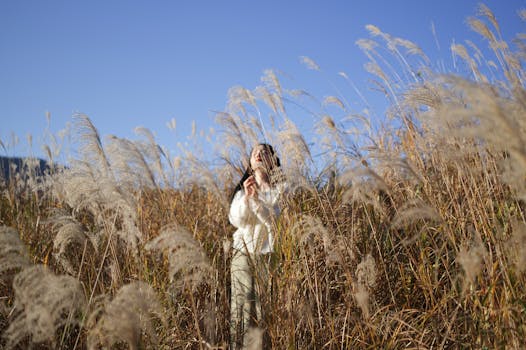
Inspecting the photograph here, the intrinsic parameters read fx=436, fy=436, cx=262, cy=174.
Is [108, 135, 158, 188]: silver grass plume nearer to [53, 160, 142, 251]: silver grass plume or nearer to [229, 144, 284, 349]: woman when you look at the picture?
[53, 160, 142, 251]: silver grass plume

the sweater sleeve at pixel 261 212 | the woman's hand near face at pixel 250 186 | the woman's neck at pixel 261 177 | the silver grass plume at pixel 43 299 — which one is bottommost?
the silver grass plume at pixel 43 299

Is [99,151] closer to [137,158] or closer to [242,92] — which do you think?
[137,158]

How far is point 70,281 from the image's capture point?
1.64 metres

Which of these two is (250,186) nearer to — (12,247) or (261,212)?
(261,212)

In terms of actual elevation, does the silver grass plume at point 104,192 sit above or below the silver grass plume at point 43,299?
above

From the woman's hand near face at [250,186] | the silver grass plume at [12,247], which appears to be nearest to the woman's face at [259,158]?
the woman's hand near face at [250,186]

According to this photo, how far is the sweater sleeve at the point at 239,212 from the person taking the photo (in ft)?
9.47

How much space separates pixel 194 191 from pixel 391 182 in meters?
2.50

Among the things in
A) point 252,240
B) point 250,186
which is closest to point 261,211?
point 250,186

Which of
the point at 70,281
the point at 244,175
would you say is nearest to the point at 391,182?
the point at 244,175

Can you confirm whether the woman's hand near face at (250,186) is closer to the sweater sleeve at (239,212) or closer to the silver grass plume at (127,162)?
the sweater sleeve at (239,212)

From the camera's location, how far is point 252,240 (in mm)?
2422

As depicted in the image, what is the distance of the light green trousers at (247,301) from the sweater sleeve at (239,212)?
0.31m

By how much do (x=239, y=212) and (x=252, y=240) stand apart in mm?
708
